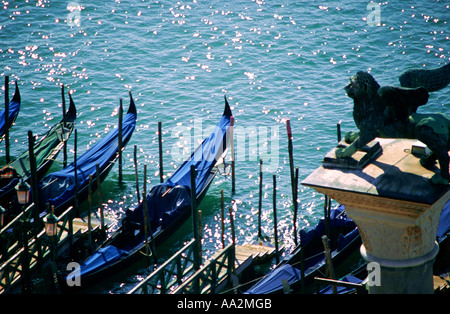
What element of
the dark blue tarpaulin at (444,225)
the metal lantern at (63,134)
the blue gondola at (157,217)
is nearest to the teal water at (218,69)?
the blue gondola at (157,217)

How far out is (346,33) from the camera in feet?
84.8

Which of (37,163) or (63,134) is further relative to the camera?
(63,134)

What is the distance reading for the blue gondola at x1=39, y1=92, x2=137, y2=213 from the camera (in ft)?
49.4

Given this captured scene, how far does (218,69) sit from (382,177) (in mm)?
19227

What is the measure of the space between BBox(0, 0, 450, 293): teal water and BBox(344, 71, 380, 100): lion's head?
29.5ft

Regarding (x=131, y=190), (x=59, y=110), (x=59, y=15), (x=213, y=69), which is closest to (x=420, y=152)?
(x=131, y=190)


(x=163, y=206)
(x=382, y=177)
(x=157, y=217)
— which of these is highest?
(x=382, y=177)

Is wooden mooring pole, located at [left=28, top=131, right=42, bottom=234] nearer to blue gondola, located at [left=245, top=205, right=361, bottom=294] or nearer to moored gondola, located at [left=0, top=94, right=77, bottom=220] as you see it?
moored gondola, located at [left=0, top=94, right=77, bottom=220]

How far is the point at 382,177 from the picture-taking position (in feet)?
20.0

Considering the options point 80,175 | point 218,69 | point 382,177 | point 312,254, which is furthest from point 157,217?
point 218,69

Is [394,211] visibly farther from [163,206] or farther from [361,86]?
[163,206]

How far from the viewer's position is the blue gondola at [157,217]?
12922mm

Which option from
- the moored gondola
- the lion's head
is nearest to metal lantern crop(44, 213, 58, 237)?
the moored gondola
